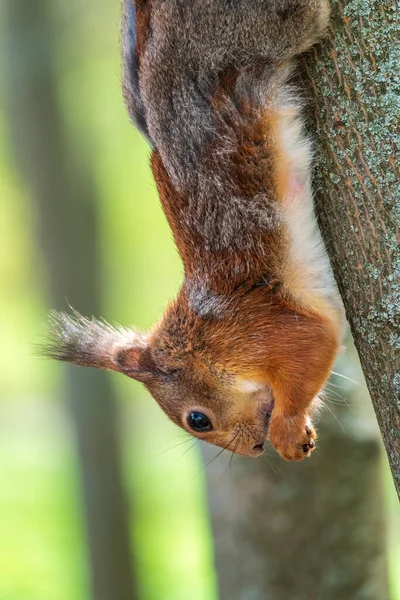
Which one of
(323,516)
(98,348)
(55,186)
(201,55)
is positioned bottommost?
(323,516)

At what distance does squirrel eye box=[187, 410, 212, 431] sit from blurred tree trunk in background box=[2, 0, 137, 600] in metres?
3.14

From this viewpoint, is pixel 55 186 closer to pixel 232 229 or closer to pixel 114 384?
pixel 114 384

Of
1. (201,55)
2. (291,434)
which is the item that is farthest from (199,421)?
(201,55)

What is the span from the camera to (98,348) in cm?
338

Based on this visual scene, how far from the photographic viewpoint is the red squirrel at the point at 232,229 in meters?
2.30

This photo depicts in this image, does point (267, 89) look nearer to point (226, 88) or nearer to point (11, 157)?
point (226, 88)

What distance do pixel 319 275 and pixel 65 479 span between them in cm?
752

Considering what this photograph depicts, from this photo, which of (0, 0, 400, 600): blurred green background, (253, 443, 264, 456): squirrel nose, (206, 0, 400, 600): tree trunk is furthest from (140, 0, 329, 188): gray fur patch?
(0, 0, 400, 600): blurred green background

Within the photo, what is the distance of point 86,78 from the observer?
25.5 ft

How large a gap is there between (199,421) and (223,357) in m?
0.32

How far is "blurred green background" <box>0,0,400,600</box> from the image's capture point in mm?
6781

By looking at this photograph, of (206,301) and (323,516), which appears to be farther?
(323,516)

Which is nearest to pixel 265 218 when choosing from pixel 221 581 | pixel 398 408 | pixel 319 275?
pixel 319 275

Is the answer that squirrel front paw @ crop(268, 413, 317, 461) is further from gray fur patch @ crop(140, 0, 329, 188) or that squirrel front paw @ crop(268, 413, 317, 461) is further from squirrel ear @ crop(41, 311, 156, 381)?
gray fur patch @ crop(140, 0, 329, 188)
